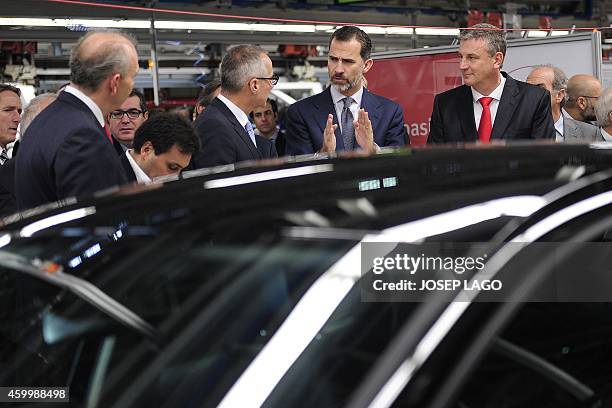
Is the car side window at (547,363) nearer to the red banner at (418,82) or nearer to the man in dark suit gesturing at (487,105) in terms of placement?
the man in dark suit gesturing at (487,105)

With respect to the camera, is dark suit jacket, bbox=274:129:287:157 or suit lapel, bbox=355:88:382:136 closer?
suit lapel, bbox=355:88:382:136

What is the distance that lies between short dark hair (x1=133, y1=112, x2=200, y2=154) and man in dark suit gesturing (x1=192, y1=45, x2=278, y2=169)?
0.82 ft

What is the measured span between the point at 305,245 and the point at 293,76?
44.5 feet

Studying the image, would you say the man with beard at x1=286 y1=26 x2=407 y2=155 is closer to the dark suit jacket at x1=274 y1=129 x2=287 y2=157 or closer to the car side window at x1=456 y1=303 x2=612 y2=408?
the dark suit jacket at x1=274 y1=129 x2=287 y2=157

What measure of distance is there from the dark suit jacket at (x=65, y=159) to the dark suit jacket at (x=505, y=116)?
2.23 m

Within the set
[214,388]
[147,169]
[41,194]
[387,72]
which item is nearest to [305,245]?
[214,388]

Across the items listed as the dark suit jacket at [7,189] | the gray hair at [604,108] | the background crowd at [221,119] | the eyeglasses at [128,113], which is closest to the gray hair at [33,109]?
the background crowd at [221,119]

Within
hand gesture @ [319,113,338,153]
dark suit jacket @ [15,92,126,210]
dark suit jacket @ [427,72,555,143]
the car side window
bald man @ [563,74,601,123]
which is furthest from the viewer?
bald man @ [563,74,601,123]

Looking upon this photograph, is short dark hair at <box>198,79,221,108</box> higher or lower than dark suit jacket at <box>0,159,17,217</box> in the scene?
higher

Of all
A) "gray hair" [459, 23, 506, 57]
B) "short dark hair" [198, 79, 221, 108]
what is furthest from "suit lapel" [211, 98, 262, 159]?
"short dark hair" [198, 79, 221, 108]

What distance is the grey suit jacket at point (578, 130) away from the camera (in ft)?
19.9

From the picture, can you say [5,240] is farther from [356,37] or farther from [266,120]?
[266,120]

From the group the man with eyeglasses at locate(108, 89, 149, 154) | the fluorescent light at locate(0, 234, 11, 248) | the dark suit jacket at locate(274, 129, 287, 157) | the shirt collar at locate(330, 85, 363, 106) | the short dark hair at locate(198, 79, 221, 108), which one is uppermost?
the short dark hair at locate(198, 79, 221, 108)

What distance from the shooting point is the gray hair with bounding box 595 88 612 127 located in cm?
571
